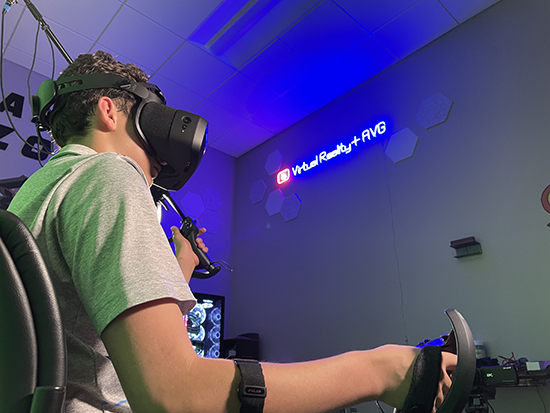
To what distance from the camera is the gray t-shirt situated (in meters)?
0.39

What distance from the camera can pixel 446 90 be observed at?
2836mm

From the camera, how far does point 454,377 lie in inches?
17.2

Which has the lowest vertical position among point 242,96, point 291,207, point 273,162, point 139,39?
point 291,207

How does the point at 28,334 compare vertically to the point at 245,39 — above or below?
below

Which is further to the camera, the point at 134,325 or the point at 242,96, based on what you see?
the point at 242,96

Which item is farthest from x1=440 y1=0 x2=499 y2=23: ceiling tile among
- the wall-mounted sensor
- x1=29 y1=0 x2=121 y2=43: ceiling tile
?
x1=29 y1=0 x2=121 y2=43: ceiling tile

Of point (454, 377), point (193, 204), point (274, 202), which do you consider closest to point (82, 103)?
point (454, 377)

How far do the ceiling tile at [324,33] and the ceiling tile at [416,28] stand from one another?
0.69 feet

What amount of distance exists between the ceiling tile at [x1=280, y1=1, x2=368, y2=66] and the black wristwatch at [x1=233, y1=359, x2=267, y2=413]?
115 inches

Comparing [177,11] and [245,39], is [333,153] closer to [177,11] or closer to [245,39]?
[245,39]

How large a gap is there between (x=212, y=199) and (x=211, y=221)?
0.27 m

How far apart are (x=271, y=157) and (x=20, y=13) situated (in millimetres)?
2512

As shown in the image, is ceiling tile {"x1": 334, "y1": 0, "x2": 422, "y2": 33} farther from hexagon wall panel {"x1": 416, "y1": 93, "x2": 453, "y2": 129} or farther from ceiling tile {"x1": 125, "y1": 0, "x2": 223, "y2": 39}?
ceiling tile {"x1": 125, "y1": 0, "x2": 223, "y2": 39}

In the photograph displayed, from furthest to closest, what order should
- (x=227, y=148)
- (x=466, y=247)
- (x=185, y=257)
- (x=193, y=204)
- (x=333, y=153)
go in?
(x=227, y=148) < (x=193, y=204) < (x=333, y=153) < (x=466, y=247) < (x=185, y=257)
